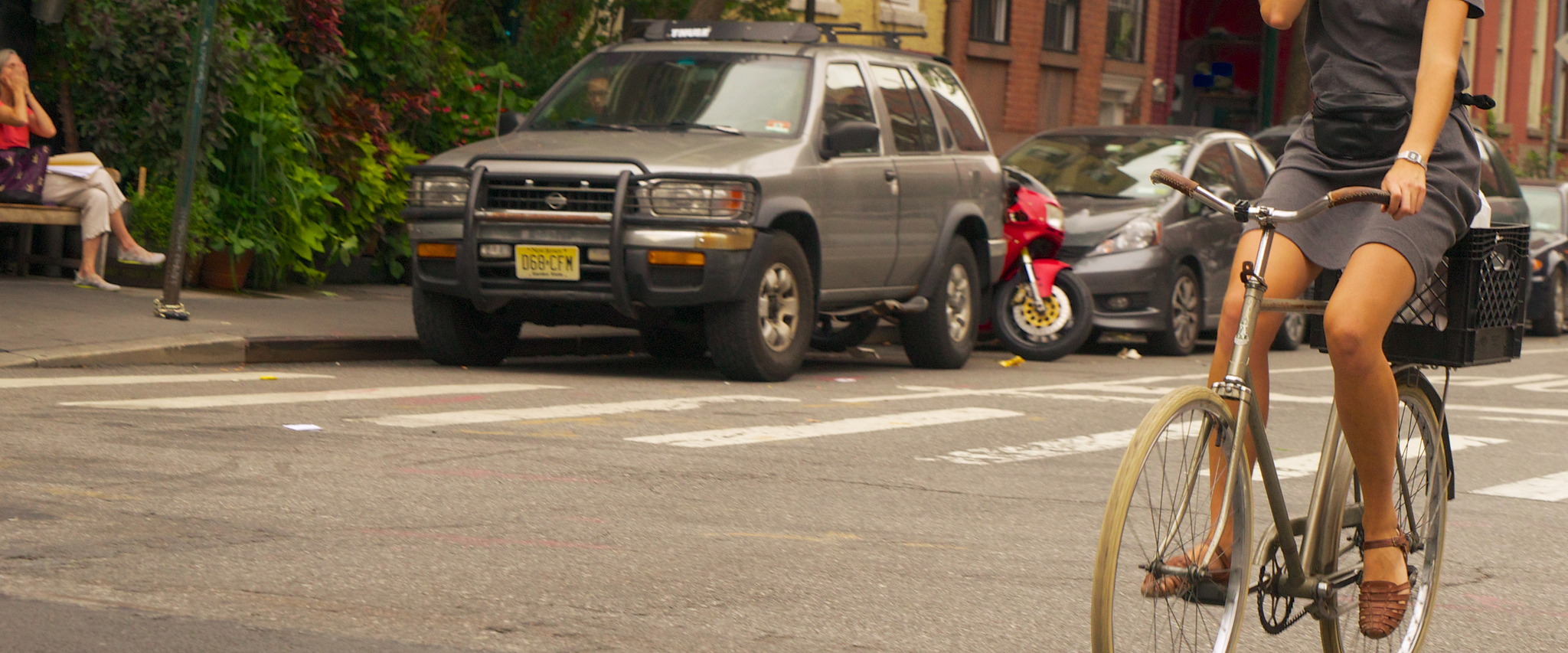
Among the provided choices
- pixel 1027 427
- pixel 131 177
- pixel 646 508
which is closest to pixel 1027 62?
pixel 131 177

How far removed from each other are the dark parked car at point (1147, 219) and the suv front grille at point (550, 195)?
16.8 feet

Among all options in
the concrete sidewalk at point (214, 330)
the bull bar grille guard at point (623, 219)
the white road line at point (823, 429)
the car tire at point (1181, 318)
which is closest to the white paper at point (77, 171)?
the concrete sidewalk at point (214, 330)

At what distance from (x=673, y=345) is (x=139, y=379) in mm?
4309

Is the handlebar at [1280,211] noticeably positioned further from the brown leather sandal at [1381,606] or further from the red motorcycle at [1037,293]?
the red motorcycle at [1037,293]

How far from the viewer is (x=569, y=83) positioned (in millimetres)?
11523

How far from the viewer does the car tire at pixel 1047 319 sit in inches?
529

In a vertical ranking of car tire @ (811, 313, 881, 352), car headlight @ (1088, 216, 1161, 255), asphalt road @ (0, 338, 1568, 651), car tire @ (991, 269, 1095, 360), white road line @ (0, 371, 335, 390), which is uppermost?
car headlight @ (1088, 216, 1161, 255)

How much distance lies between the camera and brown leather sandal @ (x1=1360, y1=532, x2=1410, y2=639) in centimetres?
396

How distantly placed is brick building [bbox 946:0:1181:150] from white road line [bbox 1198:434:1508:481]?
17688mm

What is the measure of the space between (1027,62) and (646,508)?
23100mm

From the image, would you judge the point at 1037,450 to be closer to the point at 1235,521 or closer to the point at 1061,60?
the point at 1235,521

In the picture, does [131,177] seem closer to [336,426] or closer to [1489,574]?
[336,426]

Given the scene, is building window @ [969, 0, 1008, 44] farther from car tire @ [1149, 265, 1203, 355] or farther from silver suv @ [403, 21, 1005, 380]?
silver suv @ [403, 21, 1005, 380]

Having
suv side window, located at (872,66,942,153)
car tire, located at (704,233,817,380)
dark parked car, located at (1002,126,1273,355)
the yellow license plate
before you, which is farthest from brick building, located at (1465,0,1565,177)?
the yellow license plate
